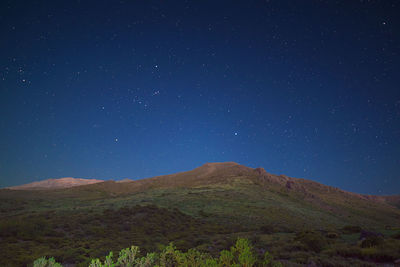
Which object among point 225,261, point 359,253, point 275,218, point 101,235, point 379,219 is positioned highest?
point 225,261

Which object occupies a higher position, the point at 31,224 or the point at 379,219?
the point at 31,224

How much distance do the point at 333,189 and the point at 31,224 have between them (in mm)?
101150

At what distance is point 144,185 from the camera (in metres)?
82.9

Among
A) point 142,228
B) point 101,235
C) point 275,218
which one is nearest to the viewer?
point 101,235

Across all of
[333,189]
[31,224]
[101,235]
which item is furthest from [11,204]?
[333,189]

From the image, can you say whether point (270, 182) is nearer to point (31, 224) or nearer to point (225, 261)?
point (31, 224)

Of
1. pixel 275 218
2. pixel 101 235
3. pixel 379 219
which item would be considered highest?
pixel 101 235

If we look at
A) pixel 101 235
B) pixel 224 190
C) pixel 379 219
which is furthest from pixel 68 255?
pixel 379 219

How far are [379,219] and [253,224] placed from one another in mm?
50934

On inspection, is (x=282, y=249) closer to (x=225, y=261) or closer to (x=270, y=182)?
(x=225, y=261)

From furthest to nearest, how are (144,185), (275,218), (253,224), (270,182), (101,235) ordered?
(144,185)
(270,182)
(275,218)
(253,224)
(101,235)

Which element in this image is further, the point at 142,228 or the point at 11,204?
the point at 11,204

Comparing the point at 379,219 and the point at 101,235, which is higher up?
the point at 101,235

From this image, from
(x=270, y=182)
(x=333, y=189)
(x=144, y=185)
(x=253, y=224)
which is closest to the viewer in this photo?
(x=253, y=224)
